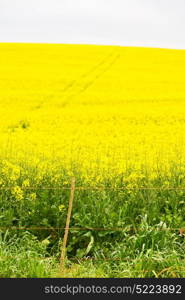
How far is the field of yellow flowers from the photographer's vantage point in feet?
22.6

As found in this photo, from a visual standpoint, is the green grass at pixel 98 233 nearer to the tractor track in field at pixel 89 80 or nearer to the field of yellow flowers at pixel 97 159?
the field of yellow flowers at pixel 97 159

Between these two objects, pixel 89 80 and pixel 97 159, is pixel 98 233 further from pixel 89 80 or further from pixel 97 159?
pixel 89 80

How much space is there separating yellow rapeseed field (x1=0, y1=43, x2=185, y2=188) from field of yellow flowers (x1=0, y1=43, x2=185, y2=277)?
0.12ft

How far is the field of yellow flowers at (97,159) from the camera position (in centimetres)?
688

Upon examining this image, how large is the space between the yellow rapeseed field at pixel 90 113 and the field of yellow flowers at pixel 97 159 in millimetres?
37

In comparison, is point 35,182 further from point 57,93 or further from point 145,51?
point 145,51

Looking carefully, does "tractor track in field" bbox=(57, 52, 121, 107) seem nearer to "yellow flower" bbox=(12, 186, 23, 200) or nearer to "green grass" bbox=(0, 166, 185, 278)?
"yellow flower" bbox=(12, 186, 23, 200)

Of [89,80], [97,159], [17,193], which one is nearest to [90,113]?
[89,80]

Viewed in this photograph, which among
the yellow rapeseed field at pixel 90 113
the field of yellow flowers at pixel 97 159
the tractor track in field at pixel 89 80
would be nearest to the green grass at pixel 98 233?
the field of yellow flowers at pixel 97 159

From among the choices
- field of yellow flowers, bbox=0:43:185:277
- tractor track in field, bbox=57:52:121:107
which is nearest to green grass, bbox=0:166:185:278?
field of yellow flowers, bbox=0:43:185:277

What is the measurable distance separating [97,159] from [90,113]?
901 centimetres

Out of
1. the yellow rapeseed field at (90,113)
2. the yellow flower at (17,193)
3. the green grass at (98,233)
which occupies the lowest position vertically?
the green grass at (98,233)

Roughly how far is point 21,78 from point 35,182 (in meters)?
17.6

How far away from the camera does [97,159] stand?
377 inches
